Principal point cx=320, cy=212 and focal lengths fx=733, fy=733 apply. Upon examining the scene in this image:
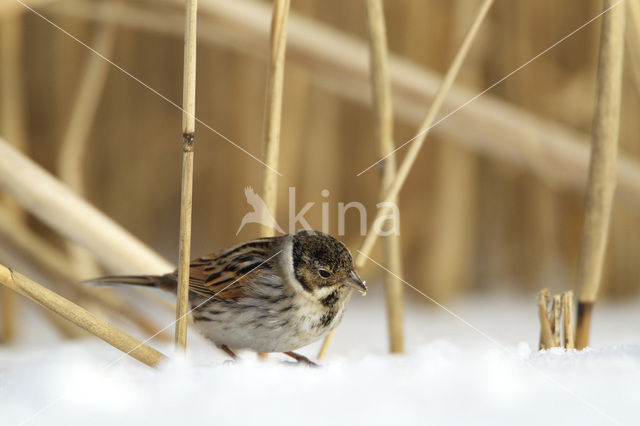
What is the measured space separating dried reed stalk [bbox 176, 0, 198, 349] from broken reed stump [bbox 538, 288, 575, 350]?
71 cm

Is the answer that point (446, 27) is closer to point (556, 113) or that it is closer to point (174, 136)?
point (556, 113)

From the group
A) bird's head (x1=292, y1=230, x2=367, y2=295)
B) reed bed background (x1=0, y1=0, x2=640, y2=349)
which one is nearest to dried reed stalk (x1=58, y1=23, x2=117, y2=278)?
reed bed background (x1=0, y1=0, x2=640, y2=349)

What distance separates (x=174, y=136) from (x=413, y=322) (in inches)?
54.9

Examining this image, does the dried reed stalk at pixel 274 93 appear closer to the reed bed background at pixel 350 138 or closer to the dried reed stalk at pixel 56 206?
the dried reed stalk at pixel 56 206

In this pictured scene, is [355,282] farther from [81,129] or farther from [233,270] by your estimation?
[81,129]

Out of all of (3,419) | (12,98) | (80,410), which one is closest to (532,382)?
(80,410)

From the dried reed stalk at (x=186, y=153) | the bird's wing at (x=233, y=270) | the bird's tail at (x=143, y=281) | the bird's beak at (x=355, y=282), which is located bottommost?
the bird's tail at (x=143, y=281)

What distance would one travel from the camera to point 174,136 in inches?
135

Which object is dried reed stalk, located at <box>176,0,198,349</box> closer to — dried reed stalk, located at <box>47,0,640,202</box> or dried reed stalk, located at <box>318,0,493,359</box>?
dried reed stalk, located at <box>318,0,493,359</box>

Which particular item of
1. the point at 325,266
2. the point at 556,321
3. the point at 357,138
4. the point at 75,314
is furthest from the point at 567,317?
the point at 357,138

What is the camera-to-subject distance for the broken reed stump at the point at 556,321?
1471 millimetres

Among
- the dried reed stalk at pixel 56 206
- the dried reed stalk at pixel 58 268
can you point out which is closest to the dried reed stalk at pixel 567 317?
the dried reed stalk at pixel 56 206

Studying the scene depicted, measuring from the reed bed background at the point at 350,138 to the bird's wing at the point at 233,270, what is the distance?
984 millimetres

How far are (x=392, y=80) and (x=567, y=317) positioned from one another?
1115 millimetres
